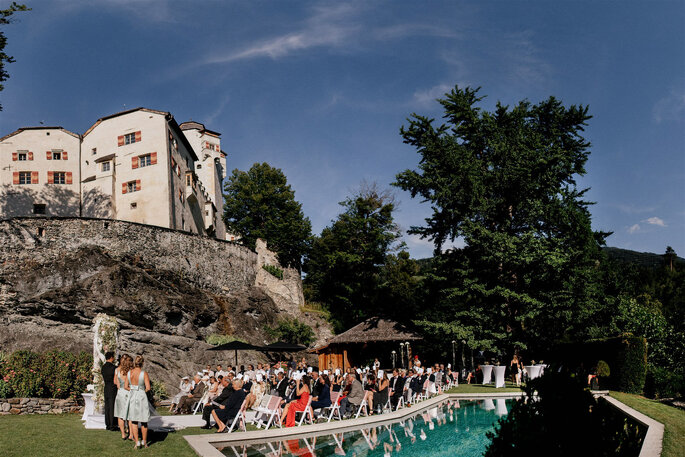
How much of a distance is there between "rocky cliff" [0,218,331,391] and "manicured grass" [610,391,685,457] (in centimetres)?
1787

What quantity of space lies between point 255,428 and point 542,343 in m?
18.8

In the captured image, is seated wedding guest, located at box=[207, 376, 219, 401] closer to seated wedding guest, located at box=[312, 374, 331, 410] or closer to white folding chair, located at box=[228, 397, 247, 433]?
white folding chair, located at box=[228, 397, 247, 433]

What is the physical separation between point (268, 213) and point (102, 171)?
49.5 feet

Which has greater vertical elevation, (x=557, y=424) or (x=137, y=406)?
(x=557, y=424)

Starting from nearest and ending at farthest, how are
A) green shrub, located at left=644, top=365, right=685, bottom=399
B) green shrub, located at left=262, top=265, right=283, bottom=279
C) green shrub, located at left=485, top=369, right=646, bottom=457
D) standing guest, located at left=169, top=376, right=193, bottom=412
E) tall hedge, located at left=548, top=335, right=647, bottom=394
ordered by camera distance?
1. green shrub, located at left=485, top=369, right=646, bottom=457
2. standing guest, located at left=169, top=376, right=193, bottom=412
3. green shrub, located at left=644, top=365, right=685, bottom=399
4. tall hedge, located at left=548, top=335, right=647, bottom=394
5. green shrub, located at left=262, top=265, right=283, bottom=279

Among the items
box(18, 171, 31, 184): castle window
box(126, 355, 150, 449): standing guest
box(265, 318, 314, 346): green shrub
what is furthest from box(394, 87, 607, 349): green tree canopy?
box(18, 171, 31, 184): castle window

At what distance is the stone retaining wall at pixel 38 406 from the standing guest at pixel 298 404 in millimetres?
6033

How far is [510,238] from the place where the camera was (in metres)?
26.6

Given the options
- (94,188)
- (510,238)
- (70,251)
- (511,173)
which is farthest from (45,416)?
(94,188)

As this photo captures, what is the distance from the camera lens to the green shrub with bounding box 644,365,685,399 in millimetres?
17008

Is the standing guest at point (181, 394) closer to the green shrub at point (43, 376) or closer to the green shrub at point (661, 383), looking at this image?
the green shrub at point (43, 376)

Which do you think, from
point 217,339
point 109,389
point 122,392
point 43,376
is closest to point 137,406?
point 122,392

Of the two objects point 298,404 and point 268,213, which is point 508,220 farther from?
point 268,213

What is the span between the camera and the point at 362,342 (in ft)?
101
